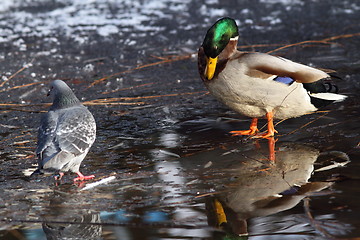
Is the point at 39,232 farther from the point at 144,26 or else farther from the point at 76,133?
the point at 144,26

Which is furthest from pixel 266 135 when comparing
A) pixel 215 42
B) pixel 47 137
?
pixel 47 137

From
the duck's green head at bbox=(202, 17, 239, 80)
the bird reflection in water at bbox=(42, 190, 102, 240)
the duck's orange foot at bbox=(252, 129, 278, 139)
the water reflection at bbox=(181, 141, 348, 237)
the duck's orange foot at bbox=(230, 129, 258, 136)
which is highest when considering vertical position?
the duck's green head at bbox=(202, 17, 239, 80)

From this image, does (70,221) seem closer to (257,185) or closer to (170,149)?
(257,185)

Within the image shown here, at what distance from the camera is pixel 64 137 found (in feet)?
12.9

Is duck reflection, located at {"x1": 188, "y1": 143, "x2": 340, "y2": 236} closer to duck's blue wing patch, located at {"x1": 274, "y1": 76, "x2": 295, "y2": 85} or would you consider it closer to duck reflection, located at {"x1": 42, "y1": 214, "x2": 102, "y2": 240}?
duck's blue wing patch, located at {"x1": 274, "y1": 76, "x2": 295, "y2": 85}

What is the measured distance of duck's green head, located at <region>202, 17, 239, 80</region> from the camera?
4.66 metres

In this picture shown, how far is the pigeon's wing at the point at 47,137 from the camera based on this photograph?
3.84m

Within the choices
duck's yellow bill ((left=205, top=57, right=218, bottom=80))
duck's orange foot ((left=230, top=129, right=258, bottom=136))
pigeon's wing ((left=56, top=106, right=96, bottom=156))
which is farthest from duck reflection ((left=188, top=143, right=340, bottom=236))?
pigeon's wing ((left=56, top=106, right=96, bottom=156))

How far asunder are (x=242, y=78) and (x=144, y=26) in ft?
16.4

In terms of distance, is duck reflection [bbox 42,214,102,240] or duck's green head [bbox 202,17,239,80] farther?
duck's green head [bbox 202,17,239,80]

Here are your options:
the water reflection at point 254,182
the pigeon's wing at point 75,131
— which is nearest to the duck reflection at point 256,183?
the water reflection at point 254,182

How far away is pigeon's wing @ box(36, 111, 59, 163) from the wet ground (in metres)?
0.21

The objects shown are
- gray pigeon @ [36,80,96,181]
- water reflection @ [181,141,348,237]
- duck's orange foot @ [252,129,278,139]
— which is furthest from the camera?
duck's orange foot @ [252,129,278,139]

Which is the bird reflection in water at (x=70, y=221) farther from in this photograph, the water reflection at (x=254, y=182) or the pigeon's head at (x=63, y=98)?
the pigeon's head at (x=63, y=98)
